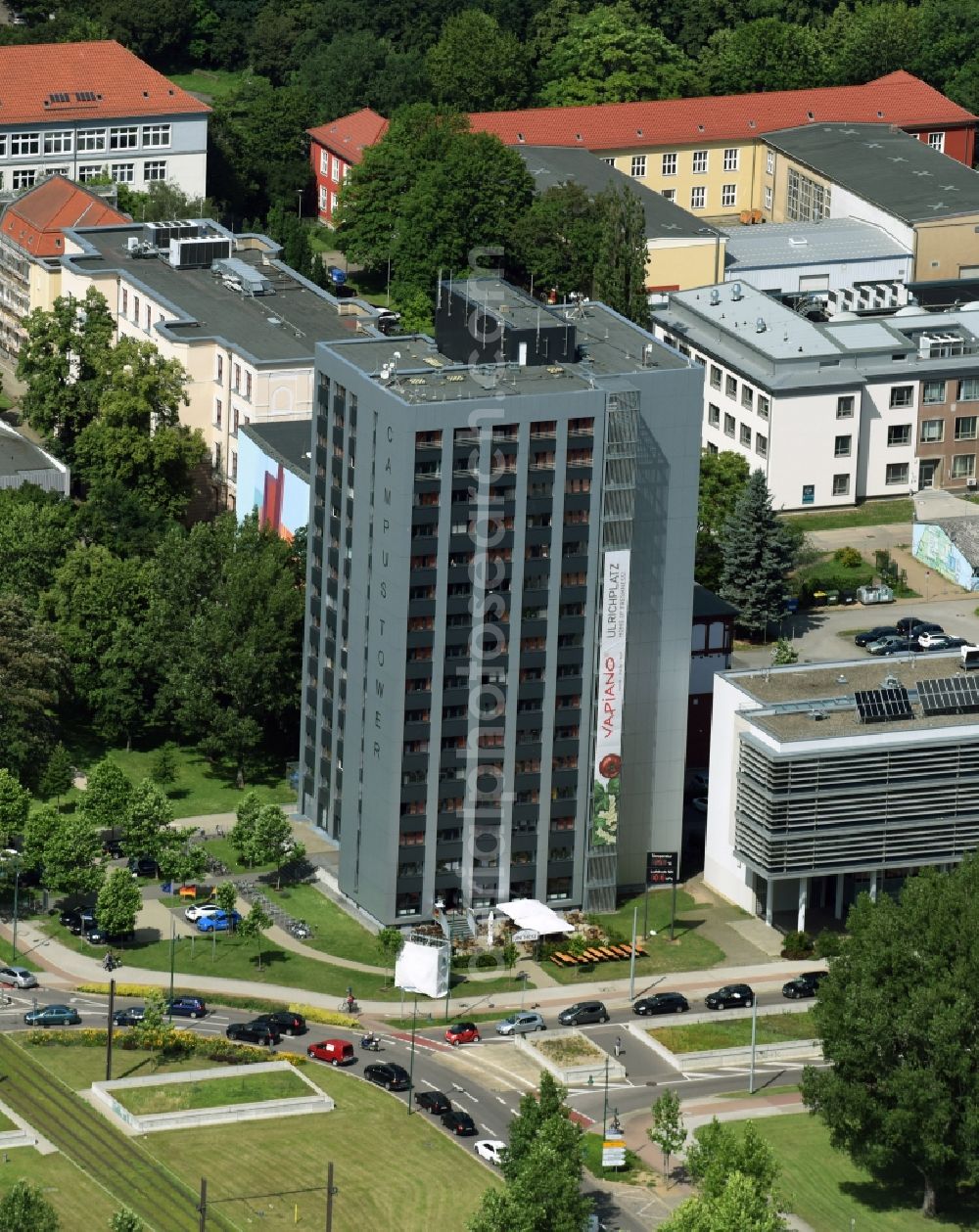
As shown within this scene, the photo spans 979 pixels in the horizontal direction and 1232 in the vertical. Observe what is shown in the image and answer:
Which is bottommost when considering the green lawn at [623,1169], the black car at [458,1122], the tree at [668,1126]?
the green lawn at [623,1169]

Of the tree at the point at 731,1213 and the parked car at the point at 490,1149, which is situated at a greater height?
Answer: the tree at the point at 731,1213

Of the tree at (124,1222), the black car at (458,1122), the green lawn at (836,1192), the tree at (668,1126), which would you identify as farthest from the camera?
the black car at (458,1122)

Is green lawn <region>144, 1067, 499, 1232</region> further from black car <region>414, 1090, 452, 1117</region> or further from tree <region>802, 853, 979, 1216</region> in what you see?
tree <region>802, 853, 979, 1216</region>

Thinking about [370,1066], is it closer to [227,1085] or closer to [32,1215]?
[227,1085]

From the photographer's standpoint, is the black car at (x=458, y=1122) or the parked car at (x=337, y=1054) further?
the parked car at (x=337, y=1054)

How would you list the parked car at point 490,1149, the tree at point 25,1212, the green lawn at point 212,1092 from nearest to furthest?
the tree at point 25,1212 → the parked car at point 490,1149 → the green lawn at point 212,1092

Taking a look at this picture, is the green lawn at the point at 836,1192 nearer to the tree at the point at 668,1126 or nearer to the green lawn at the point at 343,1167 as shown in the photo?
the tree at the point at 668,1126

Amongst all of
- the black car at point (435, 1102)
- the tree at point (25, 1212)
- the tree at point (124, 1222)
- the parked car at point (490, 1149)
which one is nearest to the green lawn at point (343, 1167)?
the parked car at point (490, 1149)
